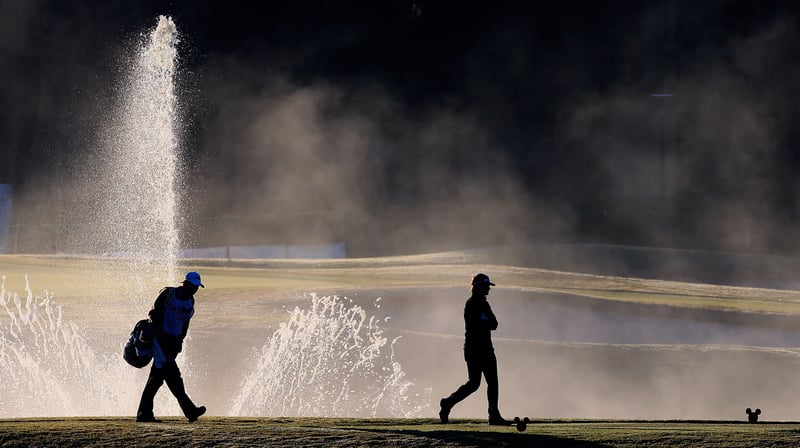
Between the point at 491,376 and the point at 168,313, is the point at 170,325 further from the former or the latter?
the point at 491,376

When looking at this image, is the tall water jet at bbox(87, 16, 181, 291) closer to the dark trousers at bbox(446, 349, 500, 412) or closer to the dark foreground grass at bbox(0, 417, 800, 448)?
the dark foreground grass at bbox(0, 417, 800, 448)

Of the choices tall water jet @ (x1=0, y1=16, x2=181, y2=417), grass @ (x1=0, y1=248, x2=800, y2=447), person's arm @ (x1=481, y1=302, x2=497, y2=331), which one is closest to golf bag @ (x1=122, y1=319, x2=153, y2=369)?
grass @ (x1=0, y1=248, x2=800, y2=447)

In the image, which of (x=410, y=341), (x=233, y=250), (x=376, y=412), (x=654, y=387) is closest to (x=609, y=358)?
(x=654, y=387)

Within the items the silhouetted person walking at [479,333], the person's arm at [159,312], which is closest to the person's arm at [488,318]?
the silhouetted person walking at [479,333]

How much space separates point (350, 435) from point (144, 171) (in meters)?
26.0

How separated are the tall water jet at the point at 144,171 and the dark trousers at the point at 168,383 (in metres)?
17.7

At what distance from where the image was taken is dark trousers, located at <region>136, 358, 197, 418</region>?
11344 mm

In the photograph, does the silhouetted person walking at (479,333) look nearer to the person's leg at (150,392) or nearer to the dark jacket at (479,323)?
the dark jacket at (479,323)

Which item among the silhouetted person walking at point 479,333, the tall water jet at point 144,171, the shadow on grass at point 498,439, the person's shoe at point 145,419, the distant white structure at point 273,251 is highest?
the tall water jet at point 144,171

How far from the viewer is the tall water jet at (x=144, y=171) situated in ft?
96.1

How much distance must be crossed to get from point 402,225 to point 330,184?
342 centimetres

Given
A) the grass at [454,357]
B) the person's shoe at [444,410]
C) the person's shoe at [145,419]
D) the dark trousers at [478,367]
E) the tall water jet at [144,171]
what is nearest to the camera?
the grass at [454,357]

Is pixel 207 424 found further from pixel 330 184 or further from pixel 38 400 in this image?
pixel 330 184

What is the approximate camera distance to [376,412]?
2198 cm
